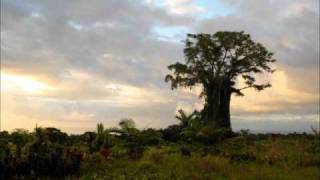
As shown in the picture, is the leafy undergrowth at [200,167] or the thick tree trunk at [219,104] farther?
the thick tree trunk at [219,104]

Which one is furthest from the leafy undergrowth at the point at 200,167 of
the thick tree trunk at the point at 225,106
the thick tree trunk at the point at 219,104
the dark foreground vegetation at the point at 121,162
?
the thick tree trunk at the point at 225,106

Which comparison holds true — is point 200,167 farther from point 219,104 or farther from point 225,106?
point 225,106

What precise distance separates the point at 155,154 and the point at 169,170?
4.80 m

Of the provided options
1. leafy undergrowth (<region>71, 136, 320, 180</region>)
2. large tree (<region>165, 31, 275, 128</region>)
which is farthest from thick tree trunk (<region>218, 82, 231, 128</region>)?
leafy undergrowth (<region>71, 136, 320, 180</region>)

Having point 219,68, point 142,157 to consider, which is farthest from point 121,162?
point 219,68

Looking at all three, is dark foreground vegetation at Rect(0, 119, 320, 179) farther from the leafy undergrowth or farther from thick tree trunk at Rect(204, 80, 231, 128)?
thick tree trunk at Rect(204, 80, 231, 128)

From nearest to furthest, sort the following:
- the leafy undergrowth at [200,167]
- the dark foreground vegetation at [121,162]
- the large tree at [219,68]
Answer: the dark foreground vegetation at [121,162], the leafy undergrowth at [200,167], the large tree at [219,68]

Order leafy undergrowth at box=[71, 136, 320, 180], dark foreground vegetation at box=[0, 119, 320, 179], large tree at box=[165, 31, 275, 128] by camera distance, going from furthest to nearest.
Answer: large tree at box=[165, 31, 275, 128]
leafy undergrowth at box=[71, 136, 320, 180]
dark foreground vegetation at box=[0, 119, 320, 179]

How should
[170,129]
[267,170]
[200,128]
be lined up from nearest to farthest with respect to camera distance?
[267,170], [200,128], [170,129]

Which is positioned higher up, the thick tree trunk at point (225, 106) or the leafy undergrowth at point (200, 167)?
the thick tree trunk at point (225, 106)

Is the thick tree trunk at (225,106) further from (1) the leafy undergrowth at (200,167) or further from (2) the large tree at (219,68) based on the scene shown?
(1) the leafy undergrowth at (200,167)

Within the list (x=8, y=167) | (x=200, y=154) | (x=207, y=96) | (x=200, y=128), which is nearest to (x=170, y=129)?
(x=200, y=128)

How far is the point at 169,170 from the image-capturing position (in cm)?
2253

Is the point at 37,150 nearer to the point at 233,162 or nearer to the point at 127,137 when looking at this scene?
the point at 233,162
